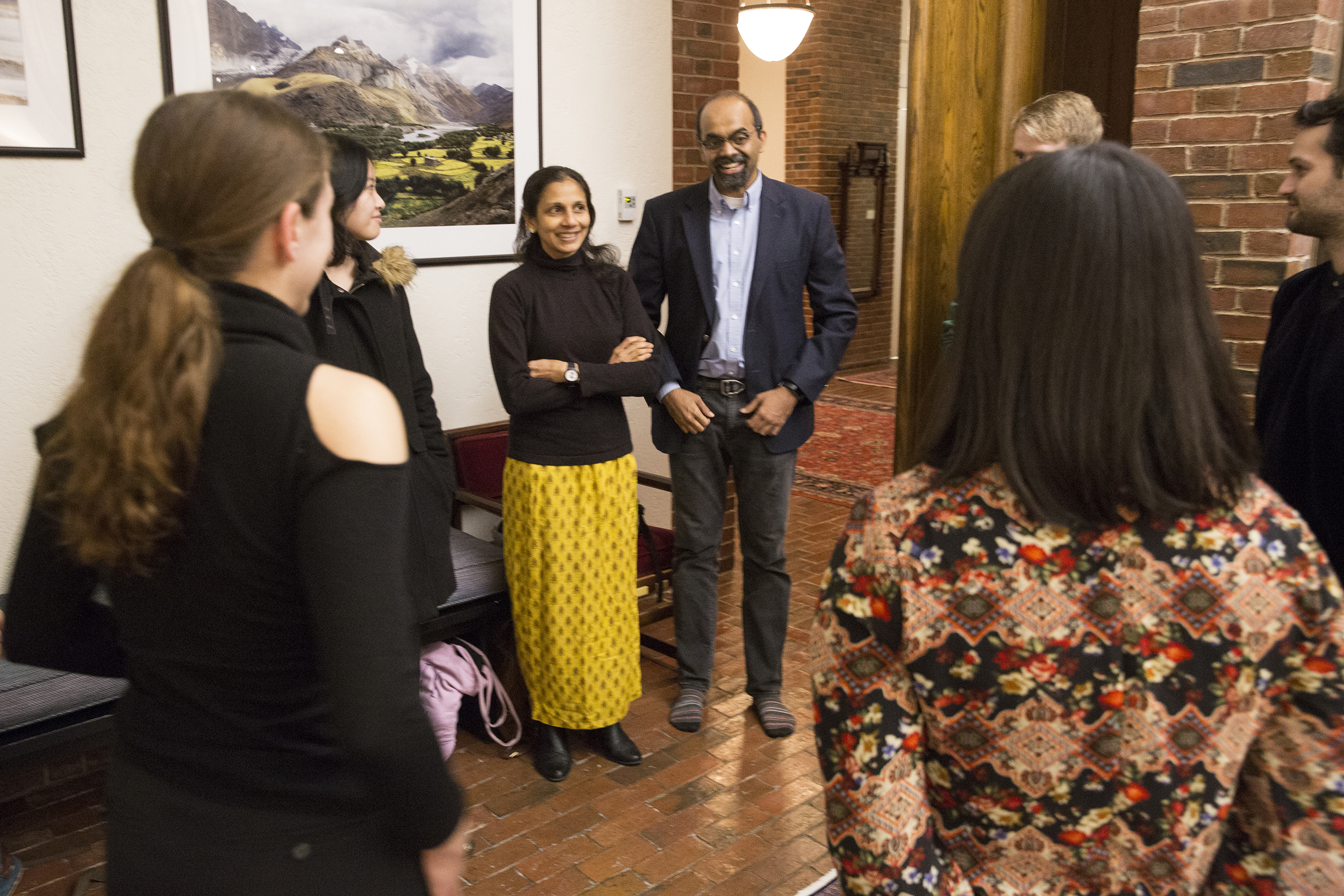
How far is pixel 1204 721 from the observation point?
1019 millimetres

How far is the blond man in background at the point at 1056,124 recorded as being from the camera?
2.65m

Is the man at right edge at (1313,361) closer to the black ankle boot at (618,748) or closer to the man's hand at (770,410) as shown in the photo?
the man's hand at (770,410)

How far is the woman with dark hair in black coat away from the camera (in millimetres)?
2576

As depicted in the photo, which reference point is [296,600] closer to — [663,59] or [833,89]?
[663,59]

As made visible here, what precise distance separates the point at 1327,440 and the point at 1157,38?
1614 millimetres

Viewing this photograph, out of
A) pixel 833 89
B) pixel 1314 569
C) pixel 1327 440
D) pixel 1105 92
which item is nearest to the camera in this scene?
pixel 1314 569

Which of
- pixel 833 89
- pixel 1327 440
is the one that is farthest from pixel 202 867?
pixel 833 89

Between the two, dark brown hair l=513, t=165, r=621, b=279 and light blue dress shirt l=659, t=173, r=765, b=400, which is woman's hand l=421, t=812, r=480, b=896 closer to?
dark brown hair l=513, t=165, r=621, b=279

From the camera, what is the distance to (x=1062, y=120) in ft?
8.70

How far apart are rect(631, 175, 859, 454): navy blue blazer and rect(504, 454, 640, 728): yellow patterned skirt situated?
43 cm

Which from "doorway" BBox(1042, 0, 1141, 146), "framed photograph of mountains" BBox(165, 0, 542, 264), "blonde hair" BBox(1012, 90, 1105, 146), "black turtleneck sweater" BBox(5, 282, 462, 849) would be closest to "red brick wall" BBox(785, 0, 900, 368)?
"doorway" BBox(1042, 0, 1141, 146)

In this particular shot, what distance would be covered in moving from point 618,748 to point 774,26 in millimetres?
5219

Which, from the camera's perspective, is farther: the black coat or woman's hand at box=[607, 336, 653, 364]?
woman's hand at box=[607, 336, 653, 364]

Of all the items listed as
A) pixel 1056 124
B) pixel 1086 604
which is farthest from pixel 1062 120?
pixel 1086 604
